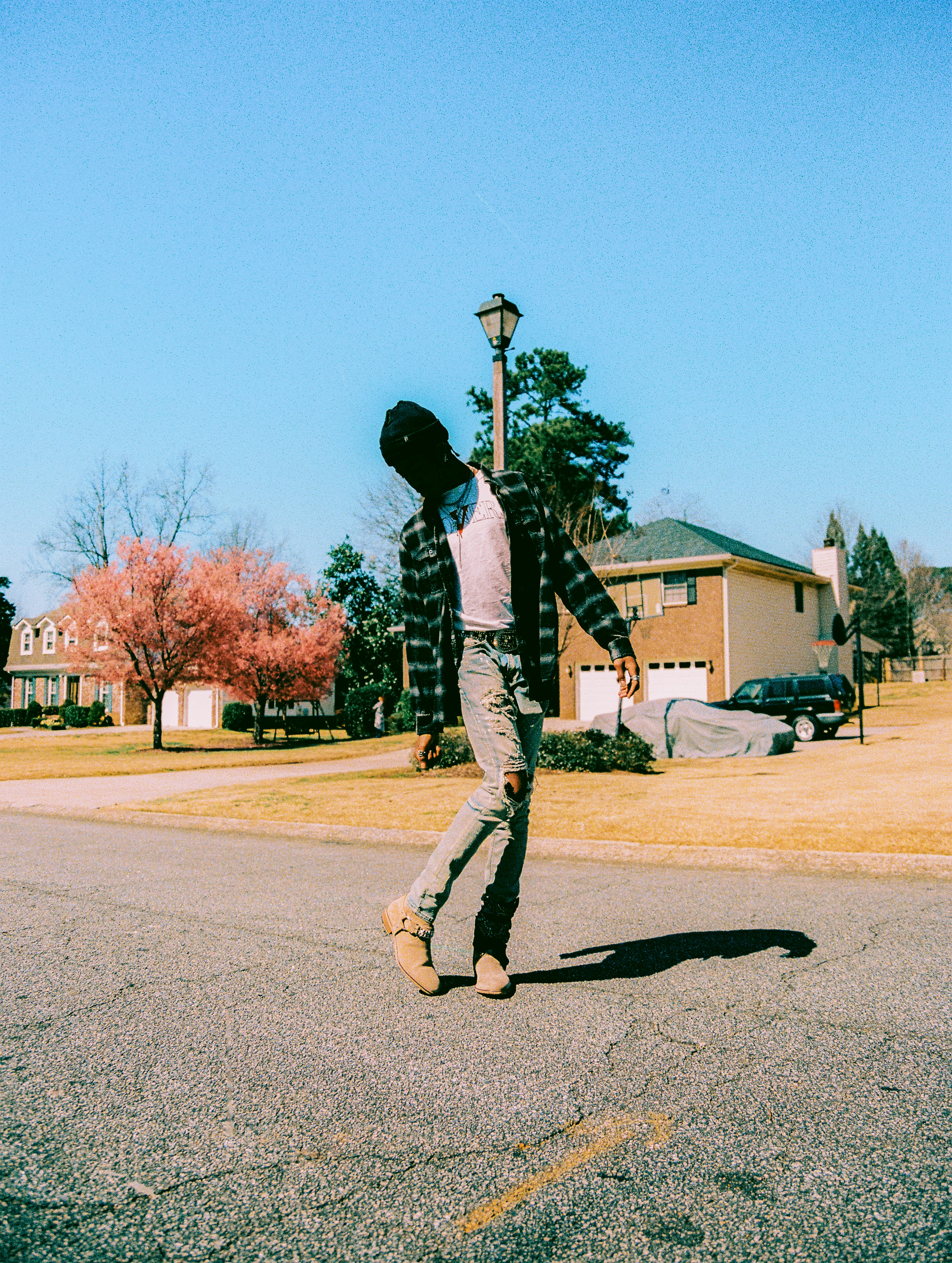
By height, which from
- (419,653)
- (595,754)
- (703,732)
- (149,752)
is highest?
(419,653)

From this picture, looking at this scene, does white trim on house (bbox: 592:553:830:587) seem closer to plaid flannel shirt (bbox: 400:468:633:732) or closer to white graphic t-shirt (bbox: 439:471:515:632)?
plaid flannel shirt (bbox: 400:468:633:732)

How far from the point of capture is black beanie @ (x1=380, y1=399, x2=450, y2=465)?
3.40 m

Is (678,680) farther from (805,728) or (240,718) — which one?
→ (240,718)

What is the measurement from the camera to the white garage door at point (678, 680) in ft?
94.5

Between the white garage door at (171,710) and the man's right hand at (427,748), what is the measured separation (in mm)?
43714

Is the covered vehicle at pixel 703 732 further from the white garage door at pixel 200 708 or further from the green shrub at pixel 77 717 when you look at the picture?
the green shrub at pixel 77 717

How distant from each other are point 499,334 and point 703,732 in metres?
10.8

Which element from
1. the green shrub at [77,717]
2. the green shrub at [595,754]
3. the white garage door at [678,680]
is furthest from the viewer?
the green shrub at [77,717]

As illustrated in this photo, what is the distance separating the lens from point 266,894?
534cm

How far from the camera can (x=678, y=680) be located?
96.5ft

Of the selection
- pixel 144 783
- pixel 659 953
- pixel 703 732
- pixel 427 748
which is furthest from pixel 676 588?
pixel 427 748

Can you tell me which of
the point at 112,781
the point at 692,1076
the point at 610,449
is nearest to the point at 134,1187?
the point at 692,1076

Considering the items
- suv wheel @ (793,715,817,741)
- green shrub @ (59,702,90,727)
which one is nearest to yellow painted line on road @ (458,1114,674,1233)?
suv wheel @ (793,715,817,741)

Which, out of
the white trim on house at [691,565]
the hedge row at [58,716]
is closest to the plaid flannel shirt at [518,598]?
the white trim on house at [691,565]
